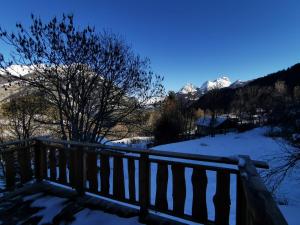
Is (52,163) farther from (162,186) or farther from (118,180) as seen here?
(162,186)

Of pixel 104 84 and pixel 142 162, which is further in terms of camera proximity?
pixel 104 84

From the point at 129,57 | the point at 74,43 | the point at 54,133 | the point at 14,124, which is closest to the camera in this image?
the point at 74,43

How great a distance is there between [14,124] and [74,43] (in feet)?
33.9

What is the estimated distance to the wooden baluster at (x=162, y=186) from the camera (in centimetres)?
330

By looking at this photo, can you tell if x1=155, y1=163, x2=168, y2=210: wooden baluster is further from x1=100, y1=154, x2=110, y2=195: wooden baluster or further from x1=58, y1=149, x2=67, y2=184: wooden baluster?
x1=58, y1=149, x2=67, y2=184: wooden baluster

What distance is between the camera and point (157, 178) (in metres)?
3.37

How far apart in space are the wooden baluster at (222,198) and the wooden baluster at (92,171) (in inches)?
78.4

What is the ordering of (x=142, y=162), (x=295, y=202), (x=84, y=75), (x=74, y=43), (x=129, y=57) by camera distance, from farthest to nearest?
(x=129, y=57)
(x=84, y=75)
(x=74, y=43)
(x=295, y=202)
(x=142, y=162)

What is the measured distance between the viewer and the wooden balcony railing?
6.83ft

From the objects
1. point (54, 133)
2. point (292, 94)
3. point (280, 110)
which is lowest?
point (54, 133)

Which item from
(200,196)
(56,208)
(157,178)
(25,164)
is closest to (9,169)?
(25,164)

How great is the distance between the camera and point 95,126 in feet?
35.1

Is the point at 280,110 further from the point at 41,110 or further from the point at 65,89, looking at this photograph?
the point at 41,110

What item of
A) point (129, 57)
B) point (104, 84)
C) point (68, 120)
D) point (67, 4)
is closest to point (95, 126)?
point (68, 120)
